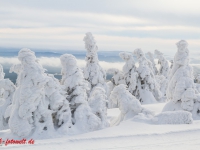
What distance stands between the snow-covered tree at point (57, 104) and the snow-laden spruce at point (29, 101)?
19.0 inches

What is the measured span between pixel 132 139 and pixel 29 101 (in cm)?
467

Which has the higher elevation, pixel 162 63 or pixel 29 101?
pixel 162 63

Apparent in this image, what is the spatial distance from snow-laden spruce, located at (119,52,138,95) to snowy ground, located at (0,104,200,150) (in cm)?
1790

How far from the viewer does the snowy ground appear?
1234 centimetres

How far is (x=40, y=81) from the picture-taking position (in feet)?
46.7

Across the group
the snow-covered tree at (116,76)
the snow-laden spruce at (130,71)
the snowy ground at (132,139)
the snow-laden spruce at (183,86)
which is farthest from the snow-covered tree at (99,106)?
the snow-covered tree at (116,76)

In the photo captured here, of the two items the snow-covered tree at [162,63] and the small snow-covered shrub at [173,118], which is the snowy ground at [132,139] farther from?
the snow-covered tree at [162,63]

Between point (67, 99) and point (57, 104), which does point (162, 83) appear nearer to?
point (67, 99)

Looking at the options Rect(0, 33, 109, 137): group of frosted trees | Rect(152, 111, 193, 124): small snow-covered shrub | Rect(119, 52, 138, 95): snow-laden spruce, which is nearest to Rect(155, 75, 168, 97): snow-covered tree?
Rect(119, 52, 138, 95): snow-laden spruce

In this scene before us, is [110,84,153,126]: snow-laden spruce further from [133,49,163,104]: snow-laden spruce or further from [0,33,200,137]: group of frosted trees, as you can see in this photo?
[133,49,163,104]: snow-laden spruce

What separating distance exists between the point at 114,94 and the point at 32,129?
5514mm

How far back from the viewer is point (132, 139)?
1334cm

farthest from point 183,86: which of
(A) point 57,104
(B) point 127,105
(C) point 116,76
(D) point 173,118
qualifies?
(C) point 116,76

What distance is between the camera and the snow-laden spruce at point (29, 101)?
1419 centimetres
